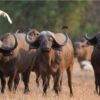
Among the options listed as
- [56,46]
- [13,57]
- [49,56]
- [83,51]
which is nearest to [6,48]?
[13,57]

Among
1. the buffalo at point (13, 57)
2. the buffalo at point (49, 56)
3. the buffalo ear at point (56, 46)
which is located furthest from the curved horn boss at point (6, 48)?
the buffalo ear at point (56, 46)

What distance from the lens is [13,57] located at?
23156 mm

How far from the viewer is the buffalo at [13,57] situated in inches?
898

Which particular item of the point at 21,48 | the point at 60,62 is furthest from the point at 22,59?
the point at 60,62

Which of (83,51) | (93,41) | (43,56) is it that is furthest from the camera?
(83,51)

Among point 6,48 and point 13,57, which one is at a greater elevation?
point 6,48

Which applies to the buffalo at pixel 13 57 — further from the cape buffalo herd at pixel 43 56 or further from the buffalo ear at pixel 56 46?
the buffalo ear at pixel 56 46

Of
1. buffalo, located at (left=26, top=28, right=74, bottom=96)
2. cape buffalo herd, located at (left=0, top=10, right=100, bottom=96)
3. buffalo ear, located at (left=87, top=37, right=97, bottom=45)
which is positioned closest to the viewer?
buffalo, located at (left=26, top=28, right=74, bottom=96)

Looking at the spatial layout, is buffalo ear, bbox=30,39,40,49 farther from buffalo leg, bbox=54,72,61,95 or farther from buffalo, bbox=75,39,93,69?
buffalo, bbox=75,39,93,69

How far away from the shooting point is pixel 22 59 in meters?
24.4

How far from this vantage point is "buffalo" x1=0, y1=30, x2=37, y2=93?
2280cm

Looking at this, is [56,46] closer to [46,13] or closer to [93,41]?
[93,41]

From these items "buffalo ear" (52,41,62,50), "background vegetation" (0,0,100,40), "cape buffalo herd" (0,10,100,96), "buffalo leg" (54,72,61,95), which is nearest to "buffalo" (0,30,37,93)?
"cape buffalo herd" (0,10,100,96)

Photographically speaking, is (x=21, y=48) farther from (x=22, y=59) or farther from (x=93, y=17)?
(x=93, y=17)
